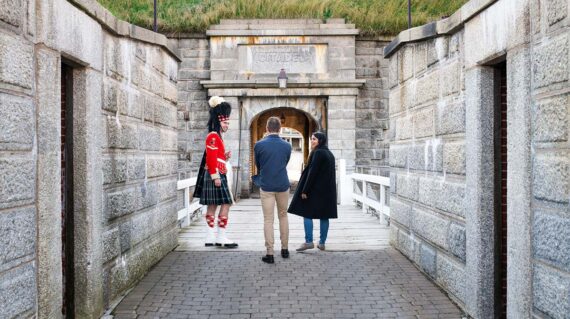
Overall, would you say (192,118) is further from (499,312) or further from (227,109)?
(499,312)

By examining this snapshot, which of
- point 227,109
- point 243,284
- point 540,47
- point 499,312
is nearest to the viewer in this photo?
point 540,47

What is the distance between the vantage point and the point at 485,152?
4.03m

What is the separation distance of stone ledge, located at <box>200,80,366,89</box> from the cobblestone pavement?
294 inches

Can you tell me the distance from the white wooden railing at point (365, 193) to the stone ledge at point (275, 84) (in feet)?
6.80

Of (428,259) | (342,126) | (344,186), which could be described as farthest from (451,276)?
(342,126)

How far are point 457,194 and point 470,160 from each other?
440 millimetres

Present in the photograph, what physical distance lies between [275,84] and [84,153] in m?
9.57

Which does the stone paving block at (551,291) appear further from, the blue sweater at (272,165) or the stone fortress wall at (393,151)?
the blue sweater at (272,165)

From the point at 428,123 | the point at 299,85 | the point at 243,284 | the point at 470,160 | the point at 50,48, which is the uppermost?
the point at 299,85

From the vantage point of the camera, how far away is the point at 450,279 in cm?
469

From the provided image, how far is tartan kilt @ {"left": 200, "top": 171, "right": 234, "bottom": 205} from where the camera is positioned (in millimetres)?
6473

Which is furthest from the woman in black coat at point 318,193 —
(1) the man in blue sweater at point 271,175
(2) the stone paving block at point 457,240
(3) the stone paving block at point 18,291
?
(3) the stone paving block at point 18,291

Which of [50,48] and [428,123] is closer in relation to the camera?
[50,48]

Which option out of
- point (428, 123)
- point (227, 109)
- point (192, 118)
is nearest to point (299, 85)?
point (192, 118)
